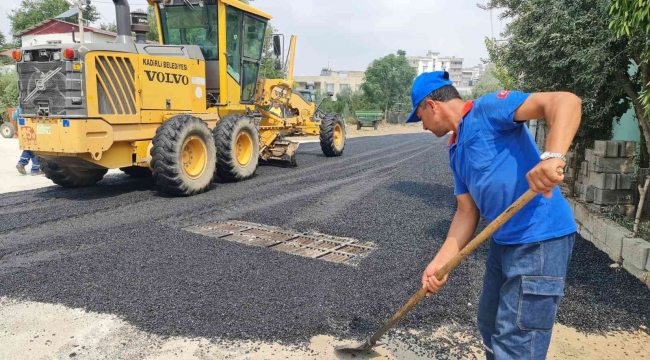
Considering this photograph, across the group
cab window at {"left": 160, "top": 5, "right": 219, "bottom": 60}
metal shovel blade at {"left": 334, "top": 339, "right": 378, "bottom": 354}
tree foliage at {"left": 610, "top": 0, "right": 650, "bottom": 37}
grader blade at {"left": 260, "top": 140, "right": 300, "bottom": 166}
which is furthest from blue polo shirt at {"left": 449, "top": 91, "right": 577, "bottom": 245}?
grader blade at {"left": 260, "top": 140, "right": 300, "bottom": 166}

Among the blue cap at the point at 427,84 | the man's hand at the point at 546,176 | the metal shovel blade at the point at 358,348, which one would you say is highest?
the blue cap at the point at 427,84

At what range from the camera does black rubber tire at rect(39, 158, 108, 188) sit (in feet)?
24.6

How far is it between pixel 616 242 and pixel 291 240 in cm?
308

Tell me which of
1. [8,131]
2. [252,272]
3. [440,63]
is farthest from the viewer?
[440,63]

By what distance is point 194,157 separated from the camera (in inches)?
293

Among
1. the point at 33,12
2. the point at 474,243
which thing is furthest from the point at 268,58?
the point at 33,12

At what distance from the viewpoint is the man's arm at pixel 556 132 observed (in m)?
1.74

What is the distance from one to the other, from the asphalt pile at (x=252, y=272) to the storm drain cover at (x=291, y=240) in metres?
0.16

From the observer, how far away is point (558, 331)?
10.5ft

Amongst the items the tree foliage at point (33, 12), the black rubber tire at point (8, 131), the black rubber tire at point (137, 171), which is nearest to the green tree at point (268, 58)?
the black rubber tire at point (137, 171)

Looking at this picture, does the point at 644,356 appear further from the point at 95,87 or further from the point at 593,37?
the point at 95,87

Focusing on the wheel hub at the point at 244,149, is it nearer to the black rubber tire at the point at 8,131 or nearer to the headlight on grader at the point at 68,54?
the headlight on grader at the point at 68,54

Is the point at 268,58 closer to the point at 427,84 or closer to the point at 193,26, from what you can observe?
the point at 193,26

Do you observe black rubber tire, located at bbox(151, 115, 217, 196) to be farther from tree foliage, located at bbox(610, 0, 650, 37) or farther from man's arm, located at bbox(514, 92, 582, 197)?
man's arm, located at bbox(514, 92, 582, 197)
